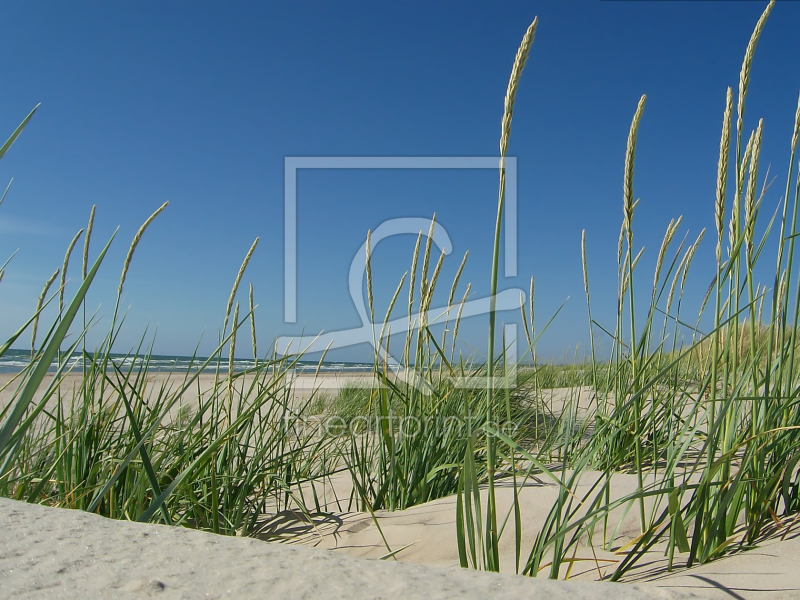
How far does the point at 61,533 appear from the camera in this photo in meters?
0.74

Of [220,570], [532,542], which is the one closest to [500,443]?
[532,542]

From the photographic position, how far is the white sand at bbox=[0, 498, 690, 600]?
0.61 m

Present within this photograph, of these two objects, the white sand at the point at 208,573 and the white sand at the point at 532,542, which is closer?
the white sand at the point at 208,573

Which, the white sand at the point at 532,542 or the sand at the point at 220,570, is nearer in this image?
the sand at the point at 220,570

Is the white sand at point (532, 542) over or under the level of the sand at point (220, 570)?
under

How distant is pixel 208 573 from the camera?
2.17 feet

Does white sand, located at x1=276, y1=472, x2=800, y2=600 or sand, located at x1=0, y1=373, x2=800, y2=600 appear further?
white sand, located at x1=276, y1=472, x2=800, y2=600

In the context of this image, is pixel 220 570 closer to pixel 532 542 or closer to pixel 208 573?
pixel 208 573

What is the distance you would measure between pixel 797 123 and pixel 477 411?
5.23ft

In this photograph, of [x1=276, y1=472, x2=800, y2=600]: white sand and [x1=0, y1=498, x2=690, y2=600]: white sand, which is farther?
[x1=276, y1=472, x2=800, y2=600]: white sand

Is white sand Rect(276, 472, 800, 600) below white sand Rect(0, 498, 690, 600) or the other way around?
below

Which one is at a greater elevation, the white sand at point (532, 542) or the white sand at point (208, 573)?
the white sand at point (208, 573)

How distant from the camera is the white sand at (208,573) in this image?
2.02ft

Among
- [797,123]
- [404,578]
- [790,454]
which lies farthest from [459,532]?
[797,123]
